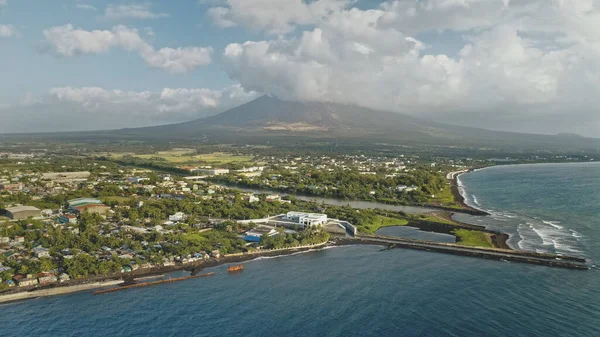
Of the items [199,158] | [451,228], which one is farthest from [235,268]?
[199,158]

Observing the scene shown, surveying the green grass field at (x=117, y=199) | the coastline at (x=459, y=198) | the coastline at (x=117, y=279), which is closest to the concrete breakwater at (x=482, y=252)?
the coastline at (x=117, y=279)

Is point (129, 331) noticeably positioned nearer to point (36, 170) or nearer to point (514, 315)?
point (514, 315)

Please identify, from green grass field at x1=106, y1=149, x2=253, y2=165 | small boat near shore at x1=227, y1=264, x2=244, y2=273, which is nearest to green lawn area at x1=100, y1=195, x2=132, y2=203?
small boat near shore at x1=227, y1=264, x2=244, y2=273

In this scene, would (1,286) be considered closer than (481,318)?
No

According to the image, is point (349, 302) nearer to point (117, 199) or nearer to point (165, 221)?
point (165, 221)

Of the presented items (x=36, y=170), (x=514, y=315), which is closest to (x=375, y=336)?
(x=514, y=315)

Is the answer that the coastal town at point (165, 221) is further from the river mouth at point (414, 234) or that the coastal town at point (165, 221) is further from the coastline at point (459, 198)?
the coastline at point (459, 198)
